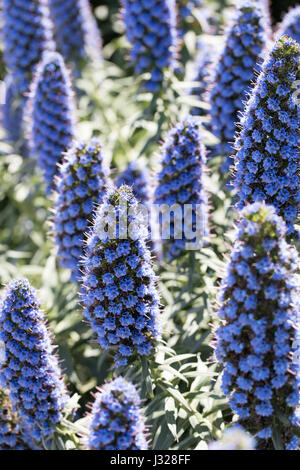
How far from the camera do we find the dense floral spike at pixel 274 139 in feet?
17.1

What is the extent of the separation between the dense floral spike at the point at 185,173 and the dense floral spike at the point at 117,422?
2532 millimetres

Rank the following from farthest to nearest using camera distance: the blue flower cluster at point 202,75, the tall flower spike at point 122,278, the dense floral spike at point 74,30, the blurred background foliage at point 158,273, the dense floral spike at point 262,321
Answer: the dense floral spike at point 74,30
the blue flower cluster at point 202,75
the blurred background foliage at point 158,273
the tall flower spike at point 122,278
the dense floral spike at point 262,321

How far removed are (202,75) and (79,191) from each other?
3.16m

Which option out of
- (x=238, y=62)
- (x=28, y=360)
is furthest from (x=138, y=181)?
(x=28, y=360)

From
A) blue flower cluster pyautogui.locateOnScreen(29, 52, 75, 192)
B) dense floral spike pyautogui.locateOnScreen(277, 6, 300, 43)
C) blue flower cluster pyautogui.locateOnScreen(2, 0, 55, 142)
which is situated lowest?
blue flower cluster pyautogui.locateOnScreen(29, 52, 75, 192)

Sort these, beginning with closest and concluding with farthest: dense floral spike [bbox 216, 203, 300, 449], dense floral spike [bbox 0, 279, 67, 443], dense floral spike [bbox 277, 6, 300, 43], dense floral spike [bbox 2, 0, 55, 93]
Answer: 1. dense floral spike [bbox 216, 203, 300, 449]
2. dense floral spike [bbox 0, 279, 67, 443]
3. dense floral spike [bbox 277, 6, 300, 43]
4. dense floral spike [bbox 2, 0, 55, 93]

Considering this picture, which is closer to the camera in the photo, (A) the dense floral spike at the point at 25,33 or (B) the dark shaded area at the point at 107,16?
(A) the dense floral spike at the point at 25,33

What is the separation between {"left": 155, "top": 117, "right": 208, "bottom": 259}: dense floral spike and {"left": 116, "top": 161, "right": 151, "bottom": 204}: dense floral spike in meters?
0.58

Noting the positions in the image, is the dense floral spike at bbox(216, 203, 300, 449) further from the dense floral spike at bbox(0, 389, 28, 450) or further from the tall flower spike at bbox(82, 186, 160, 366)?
the dense floral spike at bbox(0, 389, 28, 450)

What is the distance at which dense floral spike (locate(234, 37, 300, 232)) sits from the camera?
521cm

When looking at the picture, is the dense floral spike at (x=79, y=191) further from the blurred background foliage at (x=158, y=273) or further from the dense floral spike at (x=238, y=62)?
the dense floral spike at (x=238, y=62)

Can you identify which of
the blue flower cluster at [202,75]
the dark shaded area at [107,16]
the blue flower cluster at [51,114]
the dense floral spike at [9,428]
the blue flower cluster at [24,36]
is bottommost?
the dense floral spike at [9,428]

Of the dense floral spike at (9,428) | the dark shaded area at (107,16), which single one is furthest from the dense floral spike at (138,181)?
the dark shaded area at (107,16)

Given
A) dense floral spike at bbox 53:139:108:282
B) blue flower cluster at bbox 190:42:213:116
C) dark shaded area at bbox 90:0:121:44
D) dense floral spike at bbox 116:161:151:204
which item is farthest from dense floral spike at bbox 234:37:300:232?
dark shaded area at bbox 90:0:121:44
